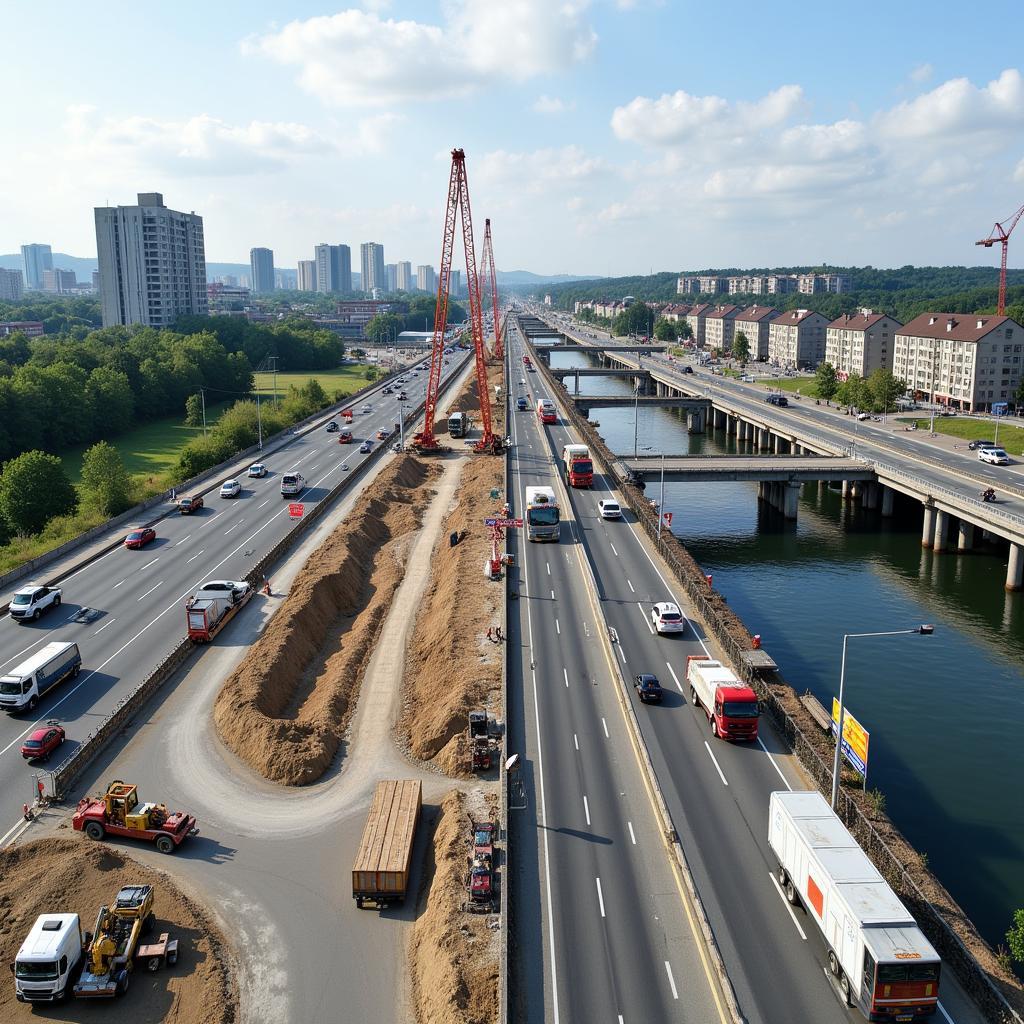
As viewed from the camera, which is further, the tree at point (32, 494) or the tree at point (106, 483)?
the tree at point (32, 494)

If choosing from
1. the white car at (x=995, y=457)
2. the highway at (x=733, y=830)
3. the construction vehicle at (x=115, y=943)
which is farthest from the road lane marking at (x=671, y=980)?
the white car at (x=995, y=457)

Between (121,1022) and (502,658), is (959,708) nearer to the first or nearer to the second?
(502,658)

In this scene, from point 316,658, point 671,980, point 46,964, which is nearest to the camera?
point 671,980

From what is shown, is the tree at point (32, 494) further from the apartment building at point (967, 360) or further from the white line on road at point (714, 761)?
the apartment building at point (967, 360)

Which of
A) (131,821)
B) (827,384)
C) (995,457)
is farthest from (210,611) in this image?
(827,384)

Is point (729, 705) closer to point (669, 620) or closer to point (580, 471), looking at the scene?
point (669, 620)

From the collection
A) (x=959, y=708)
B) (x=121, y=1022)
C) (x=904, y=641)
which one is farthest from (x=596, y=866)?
(x=904, y=641)

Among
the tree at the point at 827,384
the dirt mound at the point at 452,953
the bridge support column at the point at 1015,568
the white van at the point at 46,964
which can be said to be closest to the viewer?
the dirt mound at the point at 452,953
